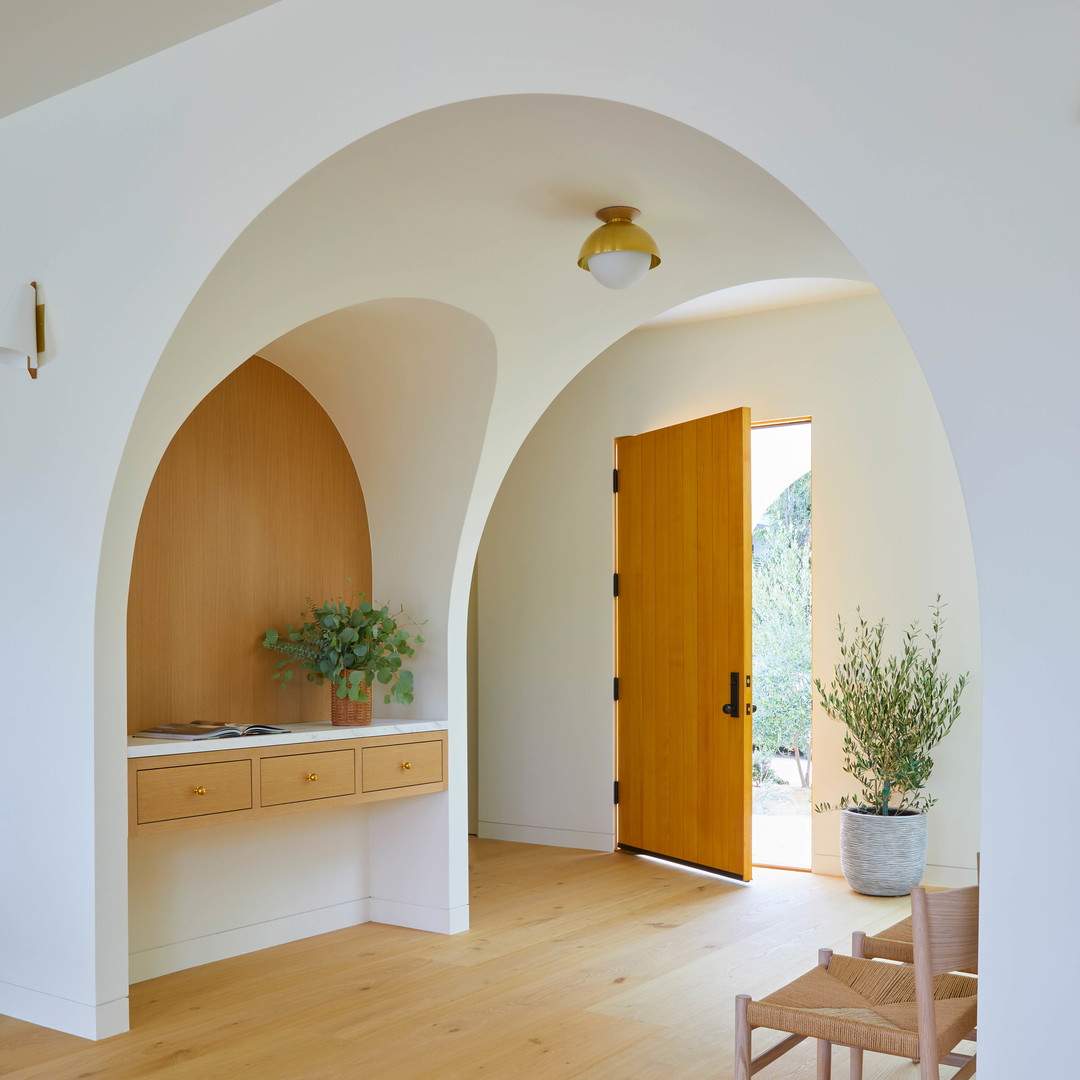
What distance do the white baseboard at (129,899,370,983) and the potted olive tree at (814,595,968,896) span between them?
7.48ft

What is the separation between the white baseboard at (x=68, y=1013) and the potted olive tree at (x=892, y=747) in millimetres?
3264

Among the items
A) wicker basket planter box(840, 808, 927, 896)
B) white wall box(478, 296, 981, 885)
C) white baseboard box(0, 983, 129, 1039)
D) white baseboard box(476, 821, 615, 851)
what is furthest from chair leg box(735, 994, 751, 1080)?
white baseboard box(476, 821, 615, 851)

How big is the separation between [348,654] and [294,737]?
0.46 m

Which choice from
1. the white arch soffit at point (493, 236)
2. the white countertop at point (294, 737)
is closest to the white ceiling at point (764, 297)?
the white arch soffit at point (493, 236)

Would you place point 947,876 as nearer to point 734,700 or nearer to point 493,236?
point 734,700

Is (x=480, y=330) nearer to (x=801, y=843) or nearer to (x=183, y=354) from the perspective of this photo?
(x=183, y=354)

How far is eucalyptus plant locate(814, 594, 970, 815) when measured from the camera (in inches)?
203

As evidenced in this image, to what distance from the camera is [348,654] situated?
429 centimetres

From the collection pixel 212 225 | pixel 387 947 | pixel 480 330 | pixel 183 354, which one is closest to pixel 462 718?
pixel 387 947

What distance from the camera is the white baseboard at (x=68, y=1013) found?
3.26 m

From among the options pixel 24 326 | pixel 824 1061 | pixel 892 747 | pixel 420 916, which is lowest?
pixel 420 916

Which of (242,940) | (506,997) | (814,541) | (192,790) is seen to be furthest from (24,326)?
(814,541)

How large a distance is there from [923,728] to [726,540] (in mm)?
1261

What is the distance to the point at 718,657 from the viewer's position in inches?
218
